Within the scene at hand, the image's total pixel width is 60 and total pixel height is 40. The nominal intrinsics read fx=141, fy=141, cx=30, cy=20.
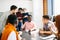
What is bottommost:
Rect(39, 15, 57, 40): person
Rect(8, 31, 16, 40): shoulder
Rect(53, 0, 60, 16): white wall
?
Rect(39, 15, 57, 40): person

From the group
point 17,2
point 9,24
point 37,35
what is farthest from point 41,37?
point 17,2

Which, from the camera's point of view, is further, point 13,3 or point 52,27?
point 13,3

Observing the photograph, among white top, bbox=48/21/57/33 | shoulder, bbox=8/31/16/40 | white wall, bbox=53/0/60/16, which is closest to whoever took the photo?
shoulder, bbox=8/31/16/40

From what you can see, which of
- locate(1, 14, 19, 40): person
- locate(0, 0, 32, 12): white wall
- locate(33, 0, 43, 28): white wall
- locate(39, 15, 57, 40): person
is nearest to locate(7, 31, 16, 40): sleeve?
locate(1, 14, 19, 40): person

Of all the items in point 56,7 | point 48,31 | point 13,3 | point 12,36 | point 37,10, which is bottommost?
point 48,31

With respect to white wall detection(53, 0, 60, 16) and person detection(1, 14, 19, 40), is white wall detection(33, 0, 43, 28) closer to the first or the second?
white wall detection(53, 0, 60, 16)

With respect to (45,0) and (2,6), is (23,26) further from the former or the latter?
(45,0)

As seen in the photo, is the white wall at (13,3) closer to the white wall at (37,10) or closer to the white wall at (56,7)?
the white wall at (37,10)

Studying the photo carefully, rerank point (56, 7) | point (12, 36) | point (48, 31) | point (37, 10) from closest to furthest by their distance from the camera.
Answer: point (12, 36) < point (48, 31) < point (56, 7) < point (37, 10)

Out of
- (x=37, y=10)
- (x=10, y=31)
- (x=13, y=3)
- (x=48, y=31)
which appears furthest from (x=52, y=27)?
(x=37, y=10)

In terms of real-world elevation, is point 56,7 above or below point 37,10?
above

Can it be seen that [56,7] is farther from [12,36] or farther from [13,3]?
[12,36]

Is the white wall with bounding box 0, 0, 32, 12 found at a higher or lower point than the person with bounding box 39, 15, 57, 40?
higher

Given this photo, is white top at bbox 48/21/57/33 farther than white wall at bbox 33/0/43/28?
No
